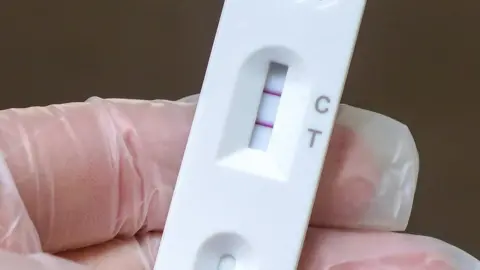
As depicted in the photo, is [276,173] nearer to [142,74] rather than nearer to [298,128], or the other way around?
[298,128]

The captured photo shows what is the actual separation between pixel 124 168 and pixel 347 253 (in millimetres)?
133

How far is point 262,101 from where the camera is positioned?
391 millimetres

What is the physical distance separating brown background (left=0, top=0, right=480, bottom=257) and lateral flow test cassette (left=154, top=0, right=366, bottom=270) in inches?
9.9

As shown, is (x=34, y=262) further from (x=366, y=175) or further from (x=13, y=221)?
(x=366, y=175)

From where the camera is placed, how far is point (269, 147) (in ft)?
1.26

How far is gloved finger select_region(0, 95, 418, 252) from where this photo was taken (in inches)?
15.4

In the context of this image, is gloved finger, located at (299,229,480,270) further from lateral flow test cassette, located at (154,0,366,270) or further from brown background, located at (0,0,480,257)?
brown background, located at (0,0,480,257)

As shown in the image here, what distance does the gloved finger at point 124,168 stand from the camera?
A: 39 centimetres

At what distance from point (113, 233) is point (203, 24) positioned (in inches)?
10.2

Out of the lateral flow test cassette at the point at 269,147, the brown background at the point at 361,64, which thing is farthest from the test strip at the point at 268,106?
the brown background at the point at 361,64

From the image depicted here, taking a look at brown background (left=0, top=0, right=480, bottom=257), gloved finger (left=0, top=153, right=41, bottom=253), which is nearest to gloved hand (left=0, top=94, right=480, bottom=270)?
gloved finger (left=0, top=153, right=41, bottom=253)

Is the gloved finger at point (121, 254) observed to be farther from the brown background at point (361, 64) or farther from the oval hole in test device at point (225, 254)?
the brown background at point (361, 64)

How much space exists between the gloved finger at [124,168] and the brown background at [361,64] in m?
→ 0.19

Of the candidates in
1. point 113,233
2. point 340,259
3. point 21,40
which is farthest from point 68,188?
point 21,40
